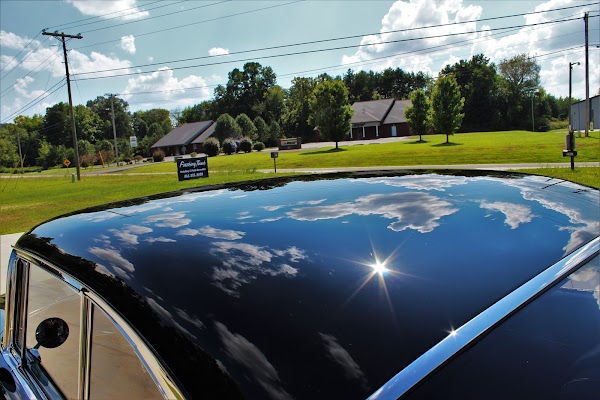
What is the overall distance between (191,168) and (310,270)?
2315 cm

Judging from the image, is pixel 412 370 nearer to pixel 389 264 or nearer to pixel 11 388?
pixel 389 264

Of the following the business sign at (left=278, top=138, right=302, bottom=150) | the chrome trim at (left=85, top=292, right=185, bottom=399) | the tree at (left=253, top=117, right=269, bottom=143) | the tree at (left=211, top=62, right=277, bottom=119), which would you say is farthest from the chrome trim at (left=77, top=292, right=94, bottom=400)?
the tree at (left=211, top=62, right=277, bottom=119)

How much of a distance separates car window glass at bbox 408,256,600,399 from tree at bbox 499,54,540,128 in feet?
340

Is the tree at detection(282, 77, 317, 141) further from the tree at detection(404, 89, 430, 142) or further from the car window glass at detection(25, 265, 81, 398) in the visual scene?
the car window glass at detection(25, 265, 81, 398)

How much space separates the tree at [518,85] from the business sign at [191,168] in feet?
287

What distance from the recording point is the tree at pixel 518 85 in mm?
94000

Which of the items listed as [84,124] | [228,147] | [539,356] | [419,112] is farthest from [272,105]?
[539,356]

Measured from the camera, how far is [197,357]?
1041 mm

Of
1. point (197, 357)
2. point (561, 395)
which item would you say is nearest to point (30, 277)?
point (197, 357)

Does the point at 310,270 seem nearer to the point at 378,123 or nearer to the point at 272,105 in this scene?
the point at 378,123

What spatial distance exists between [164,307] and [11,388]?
1260 millimetres

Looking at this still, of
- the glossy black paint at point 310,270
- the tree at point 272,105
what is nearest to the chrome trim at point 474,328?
the glossy black paint at point 310,270

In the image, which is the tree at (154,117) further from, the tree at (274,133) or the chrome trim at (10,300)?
the chrome trim at (10,300)

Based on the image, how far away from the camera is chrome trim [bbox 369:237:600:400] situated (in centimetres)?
95
